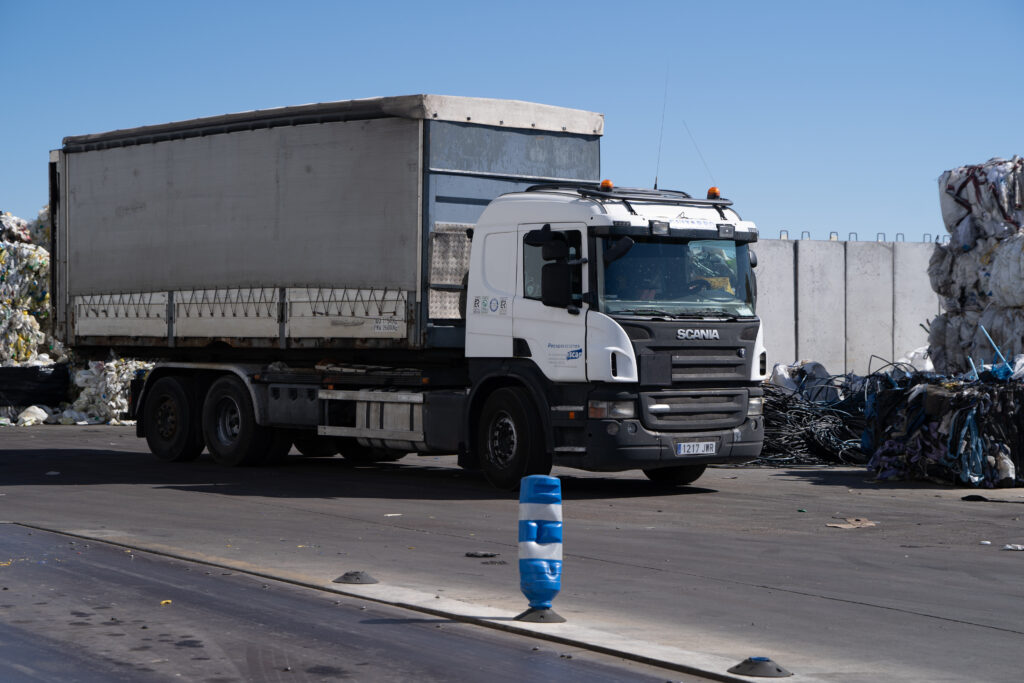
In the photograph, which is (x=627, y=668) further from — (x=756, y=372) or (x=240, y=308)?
(x=240, y=308)

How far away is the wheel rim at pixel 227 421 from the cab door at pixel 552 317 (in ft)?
18.6

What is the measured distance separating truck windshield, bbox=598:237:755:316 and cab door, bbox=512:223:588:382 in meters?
0.27

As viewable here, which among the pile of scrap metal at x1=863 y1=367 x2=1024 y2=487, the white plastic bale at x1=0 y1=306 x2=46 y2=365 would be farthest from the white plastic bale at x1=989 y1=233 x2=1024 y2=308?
the white plastic bale at x1=0 y1=306 x2=46 y2=365

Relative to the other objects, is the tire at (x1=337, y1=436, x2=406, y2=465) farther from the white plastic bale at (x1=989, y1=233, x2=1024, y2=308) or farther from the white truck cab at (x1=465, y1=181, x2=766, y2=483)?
the white plastic bale at (x1=989, y1=233, x2=1024, y2=308)

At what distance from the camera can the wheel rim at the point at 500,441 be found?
49.8 feet

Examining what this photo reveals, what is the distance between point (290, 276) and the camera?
17.5 meters

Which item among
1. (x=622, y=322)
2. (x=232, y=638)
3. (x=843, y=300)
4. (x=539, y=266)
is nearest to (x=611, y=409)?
(x=622, y=322)

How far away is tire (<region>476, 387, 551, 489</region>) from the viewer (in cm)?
1474

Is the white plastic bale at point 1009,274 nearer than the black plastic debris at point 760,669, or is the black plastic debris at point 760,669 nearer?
the black plastic debris at point 760,669

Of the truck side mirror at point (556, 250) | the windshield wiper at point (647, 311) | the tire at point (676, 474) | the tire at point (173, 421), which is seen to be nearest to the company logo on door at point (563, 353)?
the windshield wiper at point (647, 311)

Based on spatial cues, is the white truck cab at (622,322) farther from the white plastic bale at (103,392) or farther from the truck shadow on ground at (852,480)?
the white plastic bale at (103,392)

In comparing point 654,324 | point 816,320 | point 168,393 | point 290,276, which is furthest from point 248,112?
point 816,320

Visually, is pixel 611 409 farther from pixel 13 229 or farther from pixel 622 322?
pixel 13 229

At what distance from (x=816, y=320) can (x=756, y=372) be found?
20.4 m
